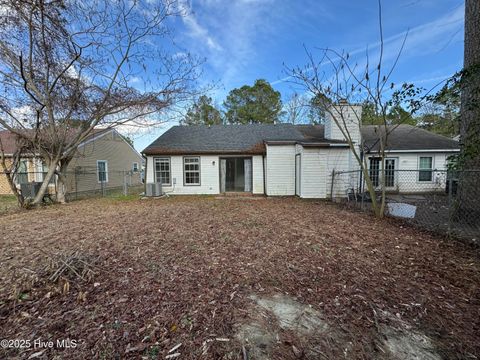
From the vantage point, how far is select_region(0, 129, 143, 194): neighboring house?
1286cm

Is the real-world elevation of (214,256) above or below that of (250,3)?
below

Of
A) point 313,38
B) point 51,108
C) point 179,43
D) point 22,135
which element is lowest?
point 22,135

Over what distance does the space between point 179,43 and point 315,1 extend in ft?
16.9

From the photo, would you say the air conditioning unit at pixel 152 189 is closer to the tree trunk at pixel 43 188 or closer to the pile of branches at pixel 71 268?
the tree trunk at pixel 43 188

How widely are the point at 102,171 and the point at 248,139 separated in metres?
10.7

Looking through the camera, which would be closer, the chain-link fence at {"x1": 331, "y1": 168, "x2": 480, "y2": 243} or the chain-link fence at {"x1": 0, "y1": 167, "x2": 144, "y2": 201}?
the chain-link fence at {"x1": 331, "y1": 168, "x2": 480, "y2": 243}

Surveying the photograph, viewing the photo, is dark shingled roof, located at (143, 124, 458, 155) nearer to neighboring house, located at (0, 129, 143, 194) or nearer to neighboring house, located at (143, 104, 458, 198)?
neighboring house, located at (143, 104, 458, 198)

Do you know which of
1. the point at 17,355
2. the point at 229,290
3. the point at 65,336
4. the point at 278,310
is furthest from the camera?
the point at 229,290

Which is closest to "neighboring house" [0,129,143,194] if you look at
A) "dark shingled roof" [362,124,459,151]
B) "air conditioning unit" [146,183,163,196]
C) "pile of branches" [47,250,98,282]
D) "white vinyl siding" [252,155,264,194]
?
"air conditioning unit" [146,183,163,196]

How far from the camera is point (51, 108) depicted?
8.52 meters

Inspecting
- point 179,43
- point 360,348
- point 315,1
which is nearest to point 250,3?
point 315,1

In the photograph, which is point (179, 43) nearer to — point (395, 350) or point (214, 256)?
point (214, 256)

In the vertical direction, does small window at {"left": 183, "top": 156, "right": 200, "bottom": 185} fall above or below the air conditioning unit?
above

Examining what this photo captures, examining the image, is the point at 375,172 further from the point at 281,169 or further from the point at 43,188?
the point at 43,188
